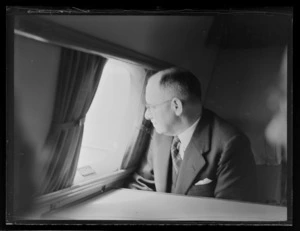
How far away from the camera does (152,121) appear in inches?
112

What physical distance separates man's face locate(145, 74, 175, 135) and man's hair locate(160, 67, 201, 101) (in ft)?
0.15

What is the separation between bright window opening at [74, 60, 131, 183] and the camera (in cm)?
283

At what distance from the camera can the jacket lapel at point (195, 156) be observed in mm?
2832

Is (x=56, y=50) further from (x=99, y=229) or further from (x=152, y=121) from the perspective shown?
(x=99, y=229)

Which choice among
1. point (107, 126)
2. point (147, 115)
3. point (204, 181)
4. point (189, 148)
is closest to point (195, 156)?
point (189, 148)

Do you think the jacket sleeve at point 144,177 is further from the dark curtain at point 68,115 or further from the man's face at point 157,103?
the dark curtain at point 68,115

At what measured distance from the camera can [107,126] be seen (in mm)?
2850

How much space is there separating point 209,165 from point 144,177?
0.42m

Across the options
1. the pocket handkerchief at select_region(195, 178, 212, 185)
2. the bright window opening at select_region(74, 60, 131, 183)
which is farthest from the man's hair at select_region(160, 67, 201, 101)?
the pocket handkerchief at select_region(195, 178, 212, 185)

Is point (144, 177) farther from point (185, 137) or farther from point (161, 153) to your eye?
point (185, 137)

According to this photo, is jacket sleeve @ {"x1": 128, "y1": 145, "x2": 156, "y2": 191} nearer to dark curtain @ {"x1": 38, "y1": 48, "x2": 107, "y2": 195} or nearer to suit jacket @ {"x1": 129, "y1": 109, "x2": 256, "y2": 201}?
suit jacket @ {"x1": 129, "y1": 109, "x2": 256, "y2": 201}

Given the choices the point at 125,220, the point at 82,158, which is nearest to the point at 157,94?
the point at 82,158

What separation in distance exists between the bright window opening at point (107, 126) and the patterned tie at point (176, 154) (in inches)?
11.8
